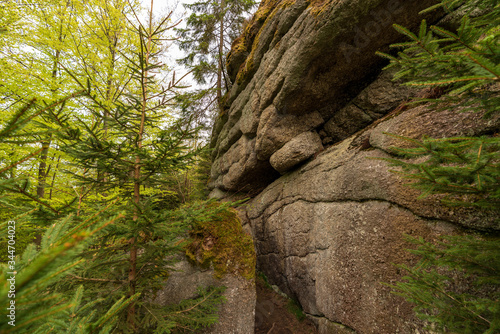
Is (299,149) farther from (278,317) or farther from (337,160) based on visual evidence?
(278,317)

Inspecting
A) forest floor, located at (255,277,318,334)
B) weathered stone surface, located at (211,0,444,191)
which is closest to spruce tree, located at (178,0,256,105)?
weathered stone surface, located at (211,0,444,191)

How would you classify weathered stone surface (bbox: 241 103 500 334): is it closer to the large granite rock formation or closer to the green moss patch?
the large granite rock formation

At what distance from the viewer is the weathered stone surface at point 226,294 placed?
4016mm

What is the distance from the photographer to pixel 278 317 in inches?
207

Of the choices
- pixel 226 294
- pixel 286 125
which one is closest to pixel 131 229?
pixel 226 294

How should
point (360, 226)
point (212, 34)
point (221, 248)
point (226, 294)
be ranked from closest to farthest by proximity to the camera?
1. point (360, 226)
2. point (226, 294)
3. point (221, 248)
4. point (212, 34)

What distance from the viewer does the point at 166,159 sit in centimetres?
335

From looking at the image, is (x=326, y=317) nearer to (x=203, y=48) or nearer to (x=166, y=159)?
(x=166, y=159)

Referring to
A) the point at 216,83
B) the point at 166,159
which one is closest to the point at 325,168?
the point at 166,159

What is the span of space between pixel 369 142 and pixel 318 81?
255 centimetres

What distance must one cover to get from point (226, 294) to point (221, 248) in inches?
37.8

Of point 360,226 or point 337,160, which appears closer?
point 360,226

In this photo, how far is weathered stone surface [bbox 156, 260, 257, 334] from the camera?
402 centimetres

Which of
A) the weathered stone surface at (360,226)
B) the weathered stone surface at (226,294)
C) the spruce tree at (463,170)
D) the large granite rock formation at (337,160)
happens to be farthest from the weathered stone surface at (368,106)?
the weathered stone surface at (226,294)
